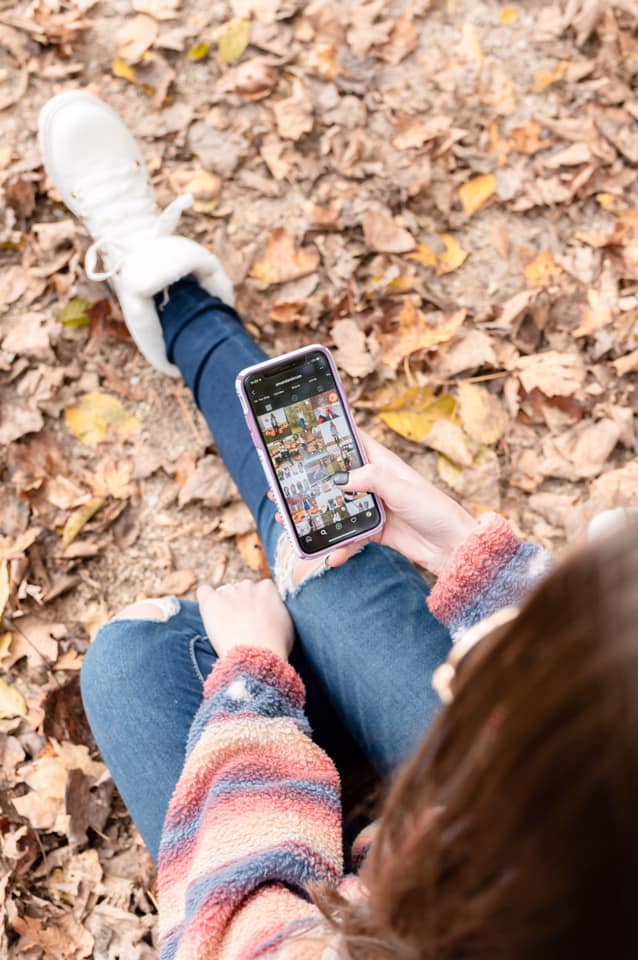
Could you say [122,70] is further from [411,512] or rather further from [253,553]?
[411,512]

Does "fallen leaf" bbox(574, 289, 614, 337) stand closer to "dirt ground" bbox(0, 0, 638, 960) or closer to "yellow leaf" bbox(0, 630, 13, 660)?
"dirt ground" bbox(0, 0, 638, 960)

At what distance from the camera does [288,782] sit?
3.85 ft

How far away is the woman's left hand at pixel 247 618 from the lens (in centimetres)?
141

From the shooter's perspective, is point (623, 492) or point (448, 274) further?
point (448, 274)

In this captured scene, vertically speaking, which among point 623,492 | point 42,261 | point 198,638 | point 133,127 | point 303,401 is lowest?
point 623,492

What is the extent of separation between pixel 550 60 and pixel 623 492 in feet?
4.27

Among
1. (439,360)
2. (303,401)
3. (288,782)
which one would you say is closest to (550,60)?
(439,360)

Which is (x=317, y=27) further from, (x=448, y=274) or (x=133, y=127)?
(x=448, y=274)

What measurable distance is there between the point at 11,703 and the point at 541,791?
4.84ft

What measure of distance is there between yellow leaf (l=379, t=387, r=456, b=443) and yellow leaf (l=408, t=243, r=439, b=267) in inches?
14.4

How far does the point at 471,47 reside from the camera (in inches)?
89.4

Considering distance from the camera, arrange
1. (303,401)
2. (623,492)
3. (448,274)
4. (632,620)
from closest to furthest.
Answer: (632,620) < (303,401) < (623,492) < (448,274)

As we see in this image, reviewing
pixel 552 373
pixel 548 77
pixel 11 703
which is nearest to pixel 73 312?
pixel 11 703

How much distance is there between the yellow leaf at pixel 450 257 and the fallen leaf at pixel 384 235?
0.30 ft
